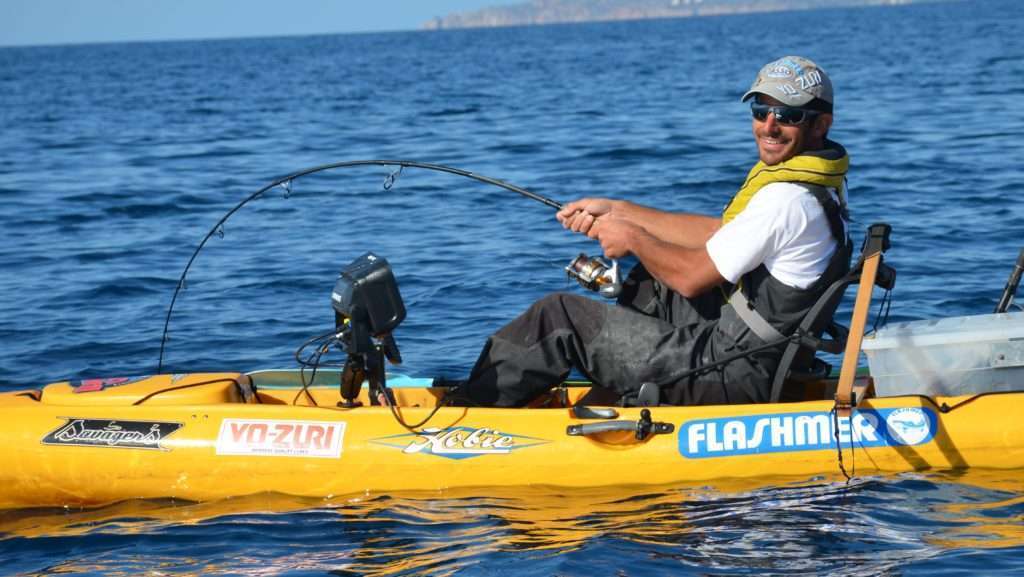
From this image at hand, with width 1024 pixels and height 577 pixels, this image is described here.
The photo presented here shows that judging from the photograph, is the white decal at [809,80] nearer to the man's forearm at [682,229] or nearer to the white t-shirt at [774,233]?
the white t-shirt at [774,233]

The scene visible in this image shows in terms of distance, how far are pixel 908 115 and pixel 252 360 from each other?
1590 cm

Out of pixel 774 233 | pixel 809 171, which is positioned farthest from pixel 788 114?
pixel 774 233

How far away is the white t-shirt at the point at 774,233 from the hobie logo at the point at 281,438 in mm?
1875

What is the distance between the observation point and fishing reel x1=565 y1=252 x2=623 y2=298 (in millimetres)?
5602

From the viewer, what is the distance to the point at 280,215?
14258 millimetres

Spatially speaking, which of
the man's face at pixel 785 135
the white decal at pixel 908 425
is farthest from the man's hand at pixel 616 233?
the white decal at pixel 908 425

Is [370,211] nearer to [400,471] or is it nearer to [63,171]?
[63,171]

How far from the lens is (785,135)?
5.29 m

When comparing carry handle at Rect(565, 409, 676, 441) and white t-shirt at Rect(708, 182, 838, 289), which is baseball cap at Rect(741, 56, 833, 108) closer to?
white t-shirt at Rect(708, 182, 838, 289)

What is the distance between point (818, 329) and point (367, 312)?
6.19 ft

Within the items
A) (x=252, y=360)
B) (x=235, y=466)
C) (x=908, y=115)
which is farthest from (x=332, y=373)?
(x=908, y=115)

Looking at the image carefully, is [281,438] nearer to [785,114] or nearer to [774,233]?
[774,233]

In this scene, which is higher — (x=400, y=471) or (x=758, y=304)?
(x=758, y=304)

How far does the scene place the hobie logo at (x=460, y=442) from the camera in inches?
224
